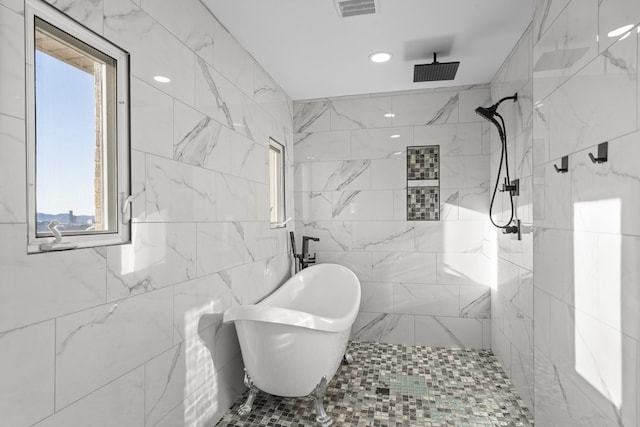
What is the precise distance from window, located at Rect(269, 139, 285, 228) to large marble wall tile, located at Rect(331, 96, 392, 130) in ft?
2.35

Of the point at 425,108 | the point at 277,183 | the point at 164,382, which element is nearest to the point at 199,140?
the point at 164,382

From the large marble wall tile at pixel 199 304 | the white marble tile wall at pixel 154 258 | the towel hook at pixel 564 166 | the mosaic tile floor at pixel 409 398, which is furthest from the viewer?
the mosaic tile floor at pixel 409 398

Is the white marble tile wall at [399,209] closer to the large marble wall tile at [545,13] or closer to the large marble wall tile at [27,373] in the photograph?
the large marble wall tile at [545,13]

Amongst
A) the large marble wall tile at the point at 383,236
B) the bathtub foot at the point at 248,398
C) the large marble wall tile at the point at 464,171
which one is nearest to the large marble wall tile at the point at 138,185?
the bathtub foot at the point at 248,398

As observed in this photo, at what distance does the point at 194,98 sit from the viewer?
220cm

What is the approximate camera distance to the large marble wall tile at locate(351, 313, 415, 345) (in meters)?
3.90

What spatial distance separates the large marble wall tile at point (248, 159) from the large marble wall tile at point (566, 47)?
6.19 ft

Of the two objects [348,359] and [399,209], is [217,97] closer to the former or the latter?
[399,209]

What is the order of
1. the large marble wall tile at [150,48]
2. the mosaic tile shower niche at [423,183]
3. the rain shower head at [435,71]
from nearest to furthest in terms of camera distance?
the large marble wall tile at [150,48] → the rain shower head at [435,71] → the mosaic tile shower niche at [423,183]

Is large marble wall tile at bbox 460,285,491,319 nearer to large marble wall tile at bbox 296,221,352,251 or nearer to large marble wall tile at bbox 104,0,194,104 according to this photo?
large marble wall tile at bbox 296,221,352,251

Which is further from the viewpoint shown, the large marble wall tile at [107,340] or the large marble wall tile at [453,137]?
the large marble wall tile at [453,137]

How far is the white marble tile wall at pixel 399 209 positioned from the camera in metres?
3.77

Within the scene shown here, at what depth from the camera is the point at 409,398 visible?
9.05 feet

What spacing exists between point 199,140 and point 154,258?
779 mm
